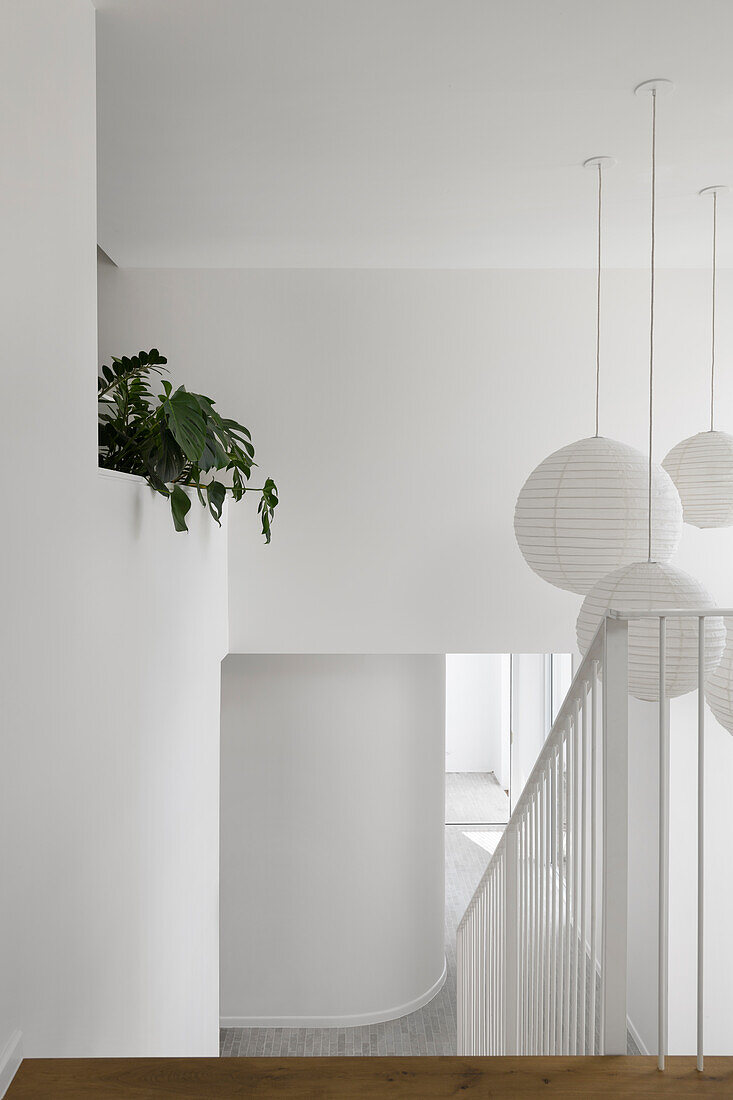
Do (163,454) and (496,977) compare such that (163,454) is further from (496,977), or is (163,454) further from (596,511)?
(496,977)

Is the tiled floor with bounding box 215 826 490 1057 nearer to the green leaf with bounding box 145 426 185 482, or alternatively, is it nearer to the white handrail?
the white handrail

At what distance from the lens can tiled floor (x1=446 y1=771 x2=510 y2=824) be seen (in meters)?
9.03

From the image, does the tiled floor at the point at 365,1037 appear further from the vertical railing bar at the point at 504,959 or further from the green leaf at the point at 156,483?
the green leaf at the point at 156,483

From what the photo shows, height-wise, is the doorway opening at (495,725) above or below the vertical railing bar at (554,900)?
below

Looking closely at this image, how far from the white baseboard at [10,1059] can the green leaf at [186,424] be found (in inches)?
55.0

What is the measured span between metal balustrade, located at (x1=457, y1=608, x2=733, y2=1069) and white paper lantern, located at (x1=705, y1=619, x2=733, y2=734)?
0.27 meters

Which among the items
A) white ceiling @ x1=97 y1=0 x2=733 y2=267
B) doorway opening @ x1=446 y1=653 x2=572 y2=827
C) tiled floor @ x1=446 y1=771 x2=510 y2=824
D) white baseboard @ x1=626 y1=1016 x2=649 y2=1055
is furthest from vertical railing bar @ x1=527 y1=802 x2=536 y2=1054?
tiled floor @ x1=446 y1=771 x2=510 y2=824

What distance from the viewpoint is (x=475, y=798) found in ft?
31.5

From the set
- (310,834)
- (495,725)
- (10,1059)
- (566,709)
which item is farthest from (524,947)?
(495,725)

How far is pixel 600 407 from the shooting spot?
412cm

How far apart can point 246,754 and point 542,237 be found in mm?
3252

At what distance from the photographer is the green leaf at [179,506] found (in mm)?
2568

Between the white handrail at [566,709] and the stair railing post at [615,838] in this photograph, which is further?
the white handrail at [566,709]

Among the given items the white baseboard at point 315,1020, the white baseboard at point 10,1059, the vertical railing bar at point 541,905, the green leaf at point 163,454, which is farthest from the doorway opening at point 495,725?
the white baseboard at point 10,1059
